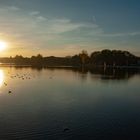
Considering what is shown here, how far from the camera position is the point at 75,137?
15.7m

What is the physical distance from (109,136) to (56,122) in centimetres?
396

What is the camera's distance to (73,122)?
1842cm

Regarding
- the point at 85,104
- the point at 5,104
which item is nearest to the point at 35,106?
the point at 5,104

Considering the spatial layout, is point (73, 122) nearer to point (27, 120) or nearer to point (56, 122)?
point (56, 122)

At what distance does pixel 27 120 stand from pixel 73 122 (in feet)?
10.1

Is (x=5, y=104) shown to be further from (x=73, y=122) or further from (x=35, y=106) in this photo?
(x=73, y=122)

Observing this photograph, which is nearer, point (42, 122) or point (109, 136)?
point (109, 136)

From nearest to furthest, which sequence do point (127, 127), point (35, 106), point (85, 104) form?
point (127, 127) < point (35, 106) < point (85, 104)

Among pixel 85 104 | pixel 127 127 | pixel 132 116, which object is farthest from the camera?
pixel 85 104

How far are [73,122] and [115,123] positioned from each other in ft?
9.18

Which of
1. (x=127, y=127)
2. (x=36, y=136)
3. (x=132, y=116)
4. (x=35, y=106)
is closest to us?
(x=36, y=136)

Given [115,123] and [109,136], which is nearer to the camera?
[109,136]

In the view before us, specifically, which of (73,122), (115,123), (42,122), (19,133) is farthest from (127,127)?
(19,133)

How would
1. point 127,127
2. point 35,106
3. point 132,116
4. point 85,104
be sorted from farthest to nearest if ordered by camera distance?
point 85,104 → point 35,106 → point 132,116 → point 127,127
